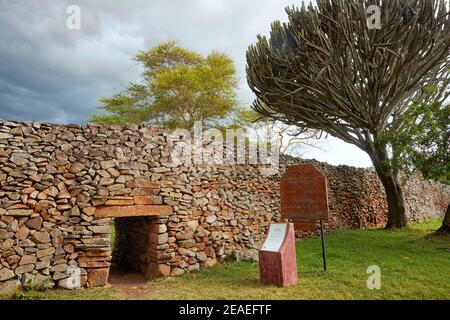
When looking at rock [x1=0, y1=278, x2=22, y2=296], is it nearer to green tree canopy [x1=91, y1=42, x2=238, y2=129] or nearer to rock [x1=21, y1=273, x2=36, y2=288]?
rock [x1=21, y1=273, x2=36, y2=288]

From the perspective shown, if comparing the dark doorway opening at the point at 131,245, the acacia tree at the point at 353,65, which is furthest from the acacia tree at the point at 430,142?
the dark doorway opening at the point at 131,245

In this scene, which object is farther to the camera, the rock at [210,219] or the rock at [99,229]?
the rock at [210,219]

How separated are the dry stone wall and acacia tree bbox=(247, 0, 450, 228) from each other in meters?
3.28

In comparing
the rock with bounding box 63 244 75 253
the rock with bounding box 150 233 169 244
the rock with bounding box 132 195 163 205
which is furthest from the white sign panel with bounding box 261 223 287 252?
the rock with bounding box 63 244 75 253

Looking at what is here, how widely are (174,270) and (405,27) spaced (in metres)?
9.26

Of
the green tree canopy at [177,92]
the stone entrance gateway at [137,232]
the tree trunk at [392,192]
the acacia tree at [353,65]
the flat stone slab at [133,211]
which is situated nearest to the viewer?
the flat stone slab at [133,211]

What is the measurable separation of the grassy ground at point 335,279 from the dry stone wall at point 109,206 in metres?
0.45

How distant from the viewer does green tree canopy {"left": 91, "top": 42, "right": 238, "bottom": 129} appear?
15984 mm

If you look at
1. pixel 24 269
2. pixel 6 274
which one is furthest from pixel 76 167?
pixel 6 274

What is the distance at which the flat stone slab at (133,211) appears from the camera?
585 cm

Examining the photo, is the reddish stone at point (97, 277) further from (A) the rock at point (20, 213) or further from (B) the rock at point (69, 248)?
(A) the rock at point (20, 213)

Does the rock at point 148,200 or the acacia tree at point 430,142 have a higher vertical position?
the acacia tree at point 430,142
